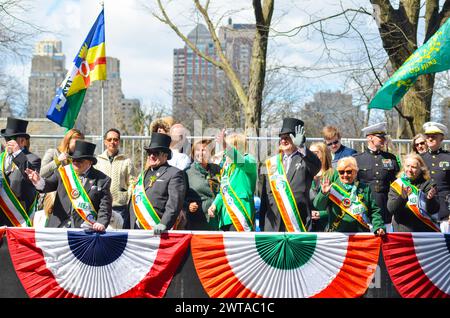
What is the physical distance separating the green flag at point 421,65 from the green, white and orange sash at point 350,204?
4.33 ft

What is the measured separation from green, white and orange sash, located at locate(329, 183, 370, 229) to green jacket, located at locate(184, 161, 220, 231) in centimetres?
141

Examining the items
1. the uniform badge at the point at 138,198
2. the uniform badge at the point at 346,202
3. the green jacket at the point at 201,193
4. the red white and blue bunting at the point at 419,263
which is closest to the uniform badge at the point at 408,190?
the red white and blue bunting at the point at 419,263

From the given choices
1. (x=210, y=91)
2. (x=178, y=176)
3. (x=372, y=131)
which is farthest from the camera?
(x=210, y=91)

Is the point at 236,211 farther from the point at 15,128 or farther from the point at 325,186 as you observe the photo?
the point at 15,128

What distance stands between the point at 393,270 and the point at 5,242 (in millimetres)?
3664

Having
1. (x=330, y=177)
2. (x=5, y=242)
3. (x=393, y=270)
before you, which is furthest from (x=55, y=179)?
(x=393, y=270)

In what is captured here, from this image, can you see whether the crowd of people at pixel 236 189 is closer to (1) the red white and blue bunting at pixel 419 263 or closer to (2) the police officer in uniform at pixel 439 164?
(2) the police officer in uniform at pixel 439 164

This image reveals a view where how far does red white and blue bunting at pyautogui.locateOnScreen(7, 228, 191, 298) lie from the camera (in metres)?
6.66

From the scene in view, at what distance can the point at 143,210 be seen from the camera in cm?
713

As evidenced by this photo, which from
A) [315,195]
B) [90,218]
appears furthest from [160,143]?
[315,195]

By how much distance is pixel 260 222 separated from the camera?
25.0ft

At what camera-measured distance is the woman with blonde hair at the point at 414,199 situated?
23.0ft

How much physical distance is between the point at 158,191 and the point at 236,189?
2.76ft
